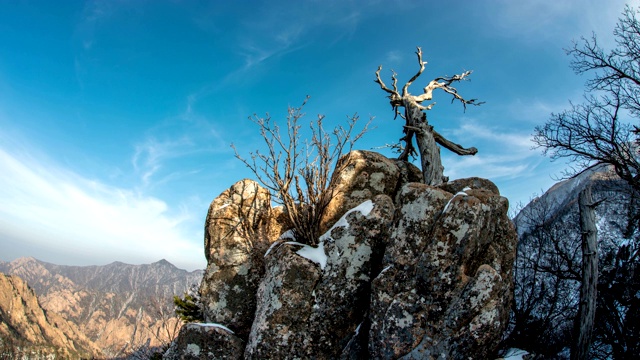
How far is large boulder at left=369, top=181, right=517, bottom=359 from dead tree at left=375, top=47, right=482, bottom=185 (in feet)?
11.6

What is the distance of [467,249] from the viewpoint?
7.18 meters

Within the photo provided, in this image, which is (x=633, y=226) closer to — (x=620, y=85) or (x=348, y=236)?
(x=620, y=85)

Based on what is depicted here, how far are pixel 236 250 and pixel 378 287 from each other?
491 centimetres

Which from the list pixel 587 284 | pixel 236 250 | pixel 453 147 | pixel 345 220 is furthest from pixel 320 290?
pixel 453 147

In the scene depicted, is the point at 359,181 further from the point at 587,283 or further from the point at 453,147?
the point at 587,283

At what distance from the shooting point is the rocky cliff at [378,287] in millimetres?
6688

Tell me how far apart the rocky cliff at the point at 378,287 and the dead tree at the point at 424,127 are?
1.54 meters

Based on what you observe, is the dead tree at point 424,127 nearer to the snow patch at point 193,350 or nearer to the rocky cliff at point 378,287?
the rocky cliff at point 378,287

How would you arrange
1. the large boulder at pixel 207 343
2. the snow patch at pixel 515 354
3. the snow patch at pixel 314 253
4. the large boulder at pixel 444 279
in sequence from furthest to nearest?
1. the large boulder at pixel 207 343
2. the snow patch at pixel 314 253
3. the snow patch at pixel 515 354
4. the large boulder at pixel 444 279

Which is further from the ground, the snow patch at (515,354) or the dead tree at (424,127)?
the dead tree at (424,127)

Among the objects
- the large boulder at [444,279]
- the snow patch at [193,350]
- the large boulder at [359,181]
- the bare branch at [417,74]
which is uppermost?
the bare branch at [417,74]

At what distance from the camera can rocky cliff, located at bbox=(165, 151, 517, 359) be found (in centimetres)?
669

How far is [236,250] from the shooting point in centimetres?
1053

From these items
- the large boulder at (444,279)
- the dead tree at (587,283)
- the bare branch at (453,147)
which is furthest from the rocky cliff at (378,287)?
the bare branch at (453,147)
